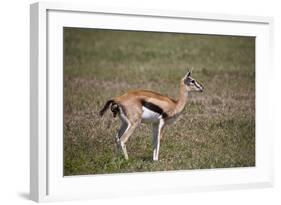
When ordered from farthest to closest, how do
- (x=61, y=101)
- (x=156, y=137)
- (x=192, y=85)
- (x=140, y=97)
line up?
(x=192, y=85)
(x=156, y=137)
(x=140, y=97)
(x=61, y=101)

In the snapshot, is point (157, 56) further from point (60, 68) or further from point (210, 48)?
point (60, 68)

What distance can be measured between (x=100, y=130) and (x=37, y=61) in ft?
3.75

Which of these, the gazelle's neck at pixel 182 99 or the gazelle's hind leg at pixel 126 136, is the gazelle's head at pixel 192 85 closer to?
the gazelle's neck at pixel 182 99

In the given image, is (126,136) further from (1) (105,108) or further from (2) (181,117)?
(2) (181,117)

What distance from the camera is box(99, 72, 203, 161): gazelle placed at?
8727 mm

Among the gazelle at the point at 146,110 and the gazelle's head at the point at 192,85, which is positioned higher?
the gazelle's head at the point at 192,85

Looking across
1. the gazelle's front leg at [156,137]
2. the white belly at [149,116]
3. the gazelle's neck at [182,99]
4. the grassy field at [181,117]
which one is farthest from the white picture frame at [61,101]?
the gazelle's neck at [182,99]

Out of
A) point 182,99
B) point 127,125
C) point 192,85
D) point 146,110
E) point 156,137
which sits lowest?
point 156,137

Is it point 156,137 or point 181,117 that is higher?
point 181,117

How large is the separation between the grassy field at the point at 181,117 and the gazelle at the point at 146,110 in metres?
0.07

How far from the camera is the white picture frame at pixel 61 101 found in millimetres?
7887

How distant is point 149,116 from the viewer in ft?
29.2

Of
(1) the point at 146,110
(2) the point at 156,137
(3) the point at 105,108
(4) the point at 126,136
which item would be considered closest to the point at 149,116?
(1) the point at 146,110

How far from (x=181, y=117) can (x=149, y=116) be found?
39 cm
